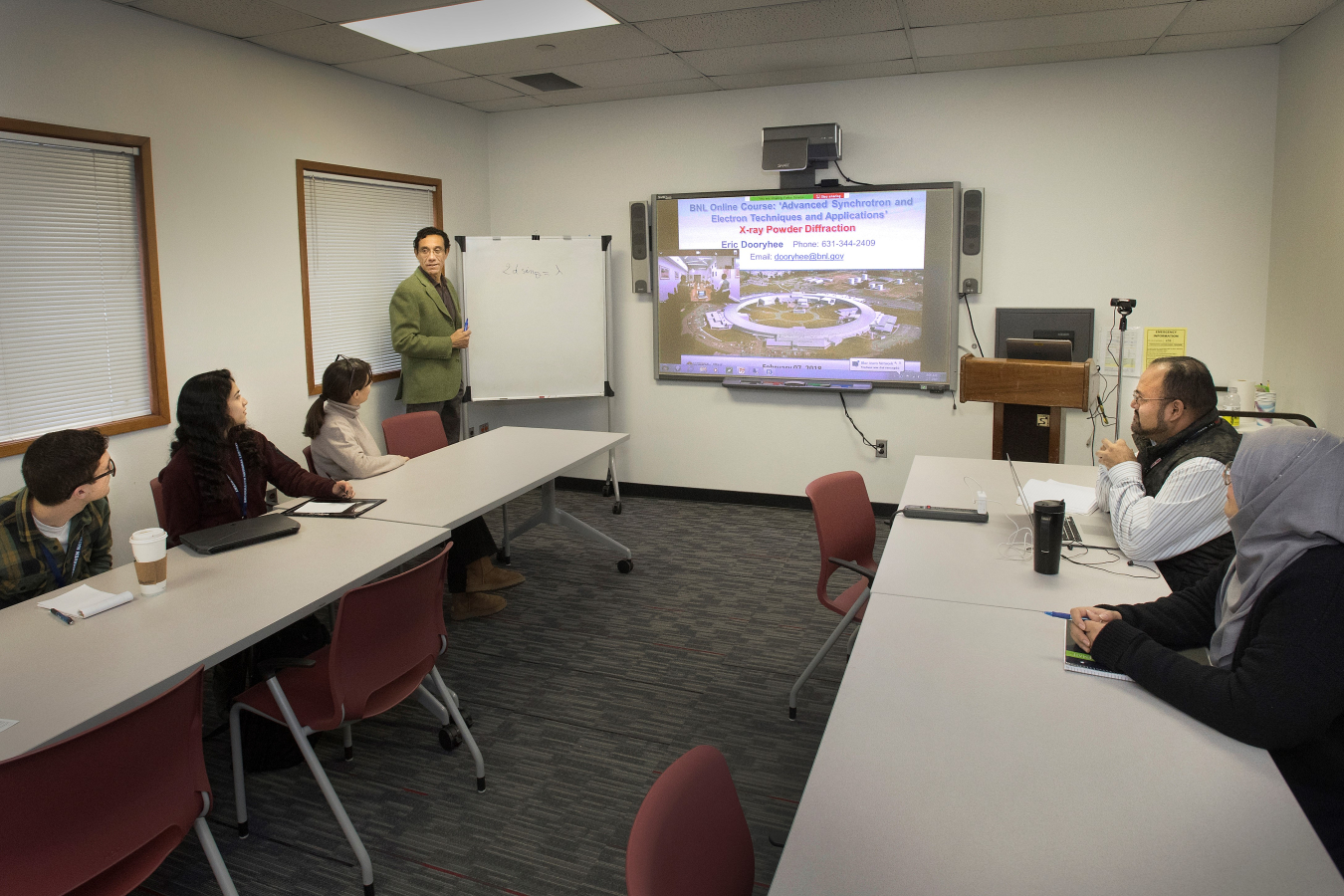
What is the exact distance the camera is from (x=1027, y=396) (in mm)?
3852

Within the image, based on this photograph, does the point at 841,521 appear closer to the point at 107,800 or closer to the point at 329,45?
the point at 107,800

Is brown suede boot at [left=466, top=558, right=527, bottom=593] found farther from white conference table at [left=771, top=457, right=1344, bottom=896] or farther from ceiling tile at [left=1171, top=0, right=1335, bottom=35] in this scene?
ceiling tile at [left=1171, top=0, right=1335, bottom=35]

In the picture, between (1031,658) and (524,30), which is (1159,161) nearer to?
(524,30)

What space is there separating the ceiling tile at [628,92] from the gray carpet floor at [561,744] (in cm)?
308

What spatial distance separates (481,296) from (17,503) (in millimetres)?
3597

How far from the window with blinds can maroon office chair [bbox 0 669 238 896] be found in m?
3.40

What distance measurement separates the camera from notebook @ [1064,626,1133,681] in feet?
5.58

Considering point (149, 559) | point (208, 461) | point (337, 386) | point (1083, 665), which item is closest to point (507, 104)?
point (337, 386)

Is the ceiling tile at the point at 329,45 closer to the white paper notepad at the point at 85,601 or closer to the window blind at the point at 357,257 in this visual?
the window blind at the point at 357,257

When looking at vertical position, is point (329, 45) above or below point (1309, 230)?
above

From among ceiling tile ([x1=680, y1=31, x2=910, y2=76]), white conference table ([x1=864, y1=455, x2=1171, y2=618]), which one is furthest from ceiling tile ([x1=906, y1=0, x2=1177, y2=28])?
white conference table ([x1=864, y1=455, x2=1171, y2=618])

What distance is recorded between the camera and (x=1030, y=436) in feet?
13.2

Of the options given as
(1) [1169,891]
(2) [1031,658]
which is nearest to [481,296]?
(2) [1031,658]

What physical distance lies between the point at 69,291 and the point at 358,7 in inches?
69.7
